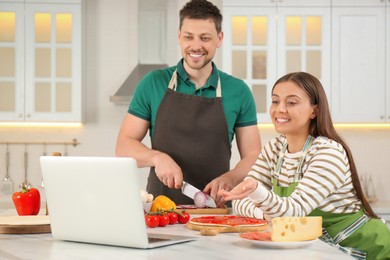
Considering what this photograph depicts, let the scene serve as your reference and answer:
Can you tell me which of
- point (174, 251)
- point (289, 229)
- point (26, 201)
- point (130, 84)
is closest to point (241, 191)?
point (289, 229)

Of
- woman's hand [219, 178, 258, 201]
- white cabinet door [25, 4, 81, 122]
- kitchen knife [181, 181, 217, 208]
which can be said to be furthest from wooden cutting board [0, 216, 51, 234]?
white cabinet door [25, 4, 81, 122]

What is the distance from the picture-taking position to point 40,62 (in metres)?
5.63

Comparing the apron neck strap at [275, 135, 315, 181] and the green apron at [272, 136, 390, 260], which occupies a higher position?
the apron neck strap at [275, 135, 315, 181]

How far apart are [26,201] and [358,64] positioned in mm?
3439

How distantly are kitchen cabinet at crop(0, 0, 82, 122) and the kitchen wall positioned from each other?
30 centimetres

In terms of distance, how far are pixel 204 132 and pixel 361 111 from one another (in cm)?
241

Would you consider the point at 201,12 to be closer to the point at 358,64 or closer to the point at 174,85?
the point at 174,85

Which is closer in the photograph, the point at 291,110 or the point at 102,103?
the point at 291,110

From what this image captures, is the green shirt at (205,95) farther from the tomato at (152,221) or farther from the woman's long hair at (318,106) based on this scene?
the tomato at (152,221)

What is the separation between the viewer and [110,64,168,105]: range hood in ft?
18.6

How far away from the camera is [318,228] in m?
2.11

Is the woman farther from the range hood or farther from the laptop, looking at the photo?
the range hood

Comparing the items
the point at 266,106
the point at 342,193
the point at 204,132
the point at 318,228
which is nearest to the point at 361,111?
the point at 266,106

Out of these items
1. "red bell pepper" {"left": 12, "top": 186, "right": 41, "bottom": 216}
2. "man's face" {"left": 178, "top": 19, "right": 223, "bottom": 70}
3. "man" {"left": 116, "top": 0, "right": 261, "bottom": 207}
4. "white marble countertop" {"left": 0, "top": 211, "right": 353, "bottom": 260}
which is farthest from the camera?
"man" {"left": 116, "top": 0, "right": 261, "bottom": 207}
